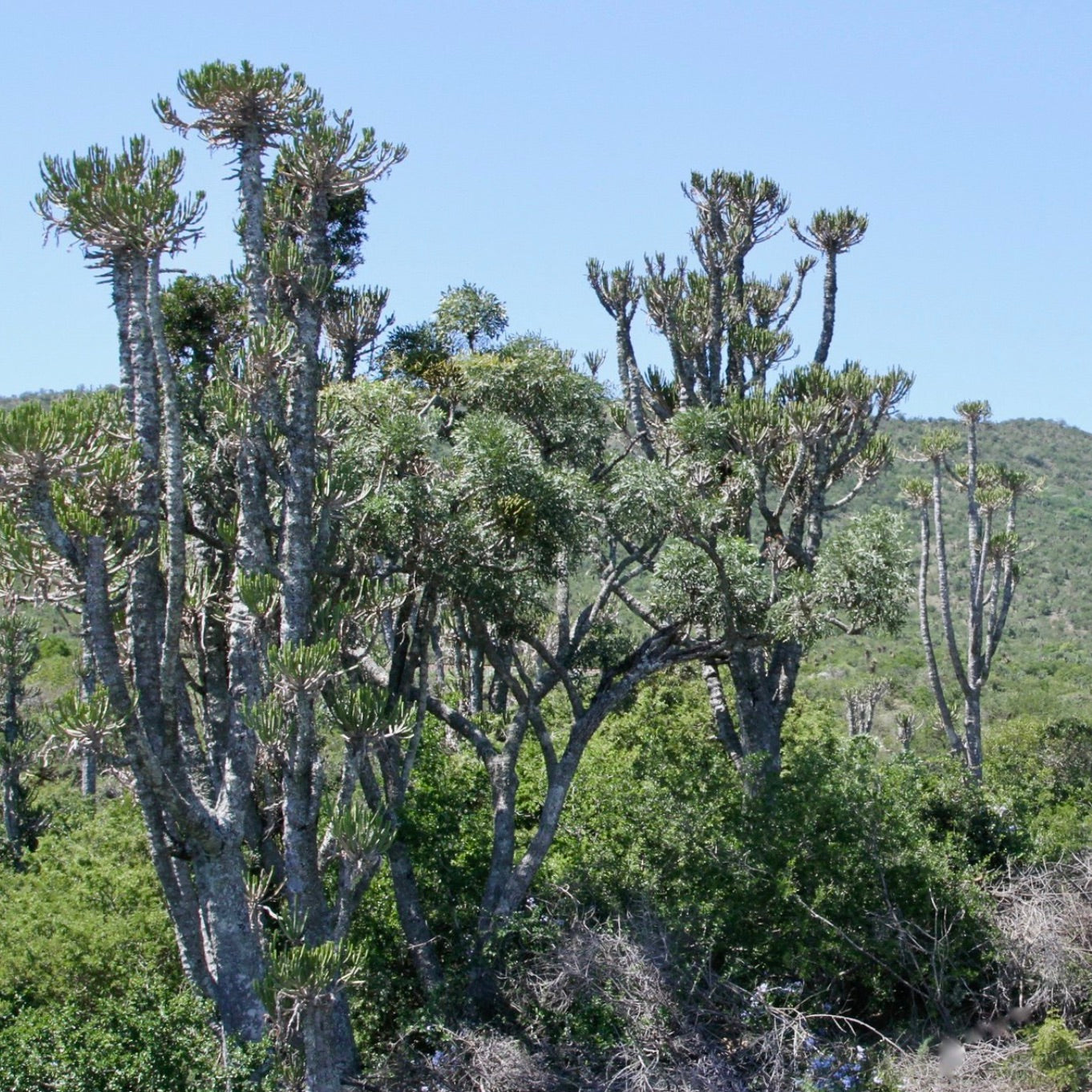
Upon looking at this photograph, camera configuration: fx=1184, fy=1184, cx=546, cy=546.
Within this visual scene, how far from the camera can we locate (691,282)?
45.1 ft

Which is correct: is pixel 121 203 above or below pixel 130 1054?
above

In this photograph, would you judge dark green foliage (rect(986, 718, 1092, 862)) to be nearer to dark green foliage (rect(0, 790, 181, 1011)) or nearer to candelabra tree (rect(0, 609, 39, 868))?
dark green foliage (rect(0, 790, 181, 1011))

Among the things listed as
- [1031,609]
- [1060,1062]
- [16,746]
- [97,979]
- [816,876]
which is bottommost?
[1060,1062]

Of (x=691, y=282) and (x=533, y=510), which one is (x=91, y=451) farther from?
(x=691, y=282)

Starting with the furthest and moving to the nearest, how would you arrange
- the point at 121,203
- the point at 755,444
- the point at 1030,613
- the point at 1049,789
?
the point at 1030,613
the point at 1049,789
the point at 755,444
the point at 121,203

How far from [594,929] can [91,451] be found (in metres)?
6.23

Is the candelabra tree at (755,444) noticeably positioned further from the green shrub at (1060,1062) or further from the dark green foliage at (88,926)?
the dark green foliage at (88,926)

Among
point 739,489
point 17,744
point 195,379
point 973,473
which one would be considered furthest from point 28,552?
point 973,473

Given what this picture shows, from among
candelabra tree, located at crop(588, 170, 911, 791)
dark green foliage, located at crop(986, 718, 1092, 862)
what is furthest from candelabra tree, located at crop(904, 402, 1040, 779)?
candelabra tree, located at crop(588, 170, 911, 791)

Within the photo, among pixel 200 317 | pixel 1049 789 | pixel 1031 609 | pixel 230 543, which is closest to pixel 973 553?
pixel 1049 789

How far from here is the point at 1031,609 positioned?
55250 mm

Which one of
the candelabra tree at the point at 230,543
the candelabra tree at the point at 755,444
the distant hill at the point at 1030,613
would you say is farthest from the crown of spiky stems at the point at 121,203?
the distant hill at the point at 1030,613

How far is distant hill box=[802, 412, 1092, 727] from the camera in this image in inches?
1460

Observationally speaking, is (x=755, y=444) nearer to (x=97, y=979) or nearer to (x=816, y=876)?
(x=816, y=876)
